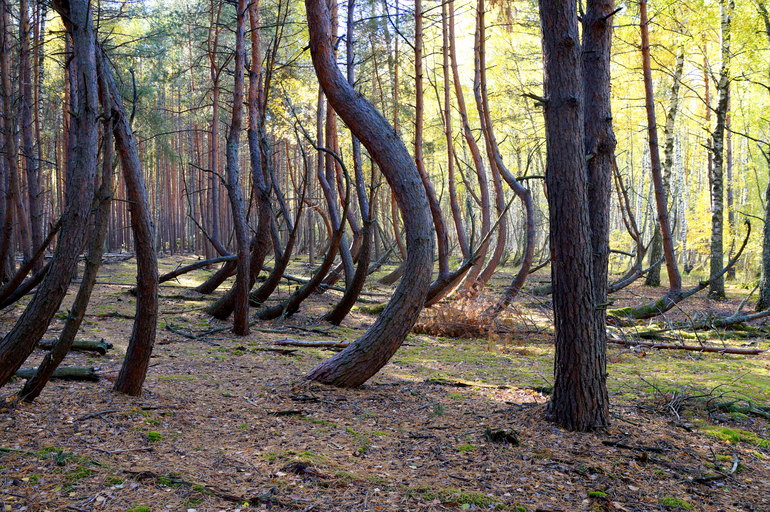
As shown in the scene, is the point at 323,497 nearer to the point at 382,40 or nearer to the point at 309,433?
the point at 309,433

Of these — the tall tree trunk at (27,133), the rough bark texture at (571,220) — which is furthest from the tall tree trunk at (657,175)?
the tall tree trunk at (27,133)

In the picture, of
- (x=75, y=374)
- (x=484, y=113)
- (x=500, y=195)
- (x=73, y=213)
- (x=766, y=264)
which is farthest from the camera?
(x=500, y=195)

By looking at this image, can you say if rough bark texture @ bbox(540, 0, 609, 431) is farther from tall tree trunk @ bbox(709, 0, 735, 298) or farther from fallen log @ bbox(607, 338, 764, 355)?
tall tree trunk @ bbox(709, 0, 735, 298)

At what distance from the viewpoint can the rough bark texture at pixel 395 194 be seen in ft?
17.1

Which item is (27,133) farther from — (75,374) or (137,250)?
(137,250)

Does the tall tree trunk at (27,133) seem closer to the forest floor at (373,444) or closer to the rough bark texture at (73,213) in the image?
the forest floor at (373,444)

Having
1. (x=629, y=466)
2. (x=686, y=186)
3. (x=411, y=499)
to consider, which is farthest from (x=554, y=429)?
(x=686, y=186)

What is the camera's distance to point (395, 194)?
5270 millimetres

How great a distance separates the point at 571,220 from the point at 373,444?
213 cm

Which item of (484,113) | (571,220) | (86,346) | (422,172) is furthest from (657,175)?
(86,346)

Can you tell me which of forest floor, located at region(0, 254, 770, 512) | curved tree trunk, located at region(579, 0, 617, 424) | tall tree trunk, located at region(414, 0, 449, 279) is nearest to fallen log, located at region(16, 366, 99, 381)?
forest floor, located at region(0, 254, 770, 512)

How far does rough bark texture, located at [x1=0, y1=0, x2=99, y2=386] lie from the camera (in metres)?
3.71

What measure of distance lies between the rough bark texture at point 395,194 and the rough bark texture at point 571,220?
143 cm

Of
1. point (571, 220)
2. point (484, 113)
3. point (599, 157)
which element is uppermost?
point (484, 113)
